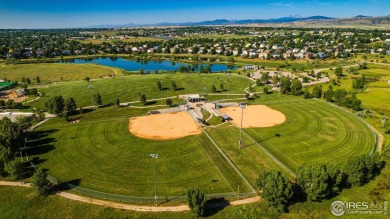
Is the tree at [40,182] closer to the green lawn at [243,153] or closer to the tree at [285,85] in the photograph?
the green lawn at [243,153]

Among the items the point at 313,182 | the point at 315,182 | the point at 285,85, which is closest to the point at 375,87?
the point at 285,85

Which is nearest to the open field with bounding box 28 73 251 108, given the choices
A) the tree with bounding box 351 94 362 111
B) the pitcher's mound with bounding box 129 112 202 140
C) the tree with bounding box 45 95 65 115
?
the tree with bounding box 45 95 65 115

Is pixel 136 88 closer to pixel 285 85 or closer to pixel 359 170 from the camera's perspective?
pixel 285 85

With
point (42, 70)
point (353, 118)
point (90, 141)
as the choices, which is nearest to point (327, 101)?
point (353, 118)

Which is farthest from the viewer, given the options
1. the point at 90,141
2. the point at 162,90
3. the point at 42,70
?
the point at 42,70

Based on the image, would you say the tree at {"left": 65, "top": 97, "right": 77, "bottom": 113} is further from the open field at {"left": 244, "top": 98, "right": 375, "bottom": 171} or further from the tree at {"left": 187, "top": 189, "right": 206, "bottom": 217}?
the tree at {"left": 187, "top": 189, "right": 206, "bottom": 217}

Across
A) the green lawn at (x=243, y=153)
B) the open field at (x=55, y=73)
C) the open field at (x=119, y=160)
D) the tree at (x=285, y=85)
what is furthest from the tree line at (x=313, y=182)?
the open field at (x=55, y=73)

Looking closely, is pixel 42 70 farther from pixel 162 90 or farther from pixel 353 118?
pixel 353 118
